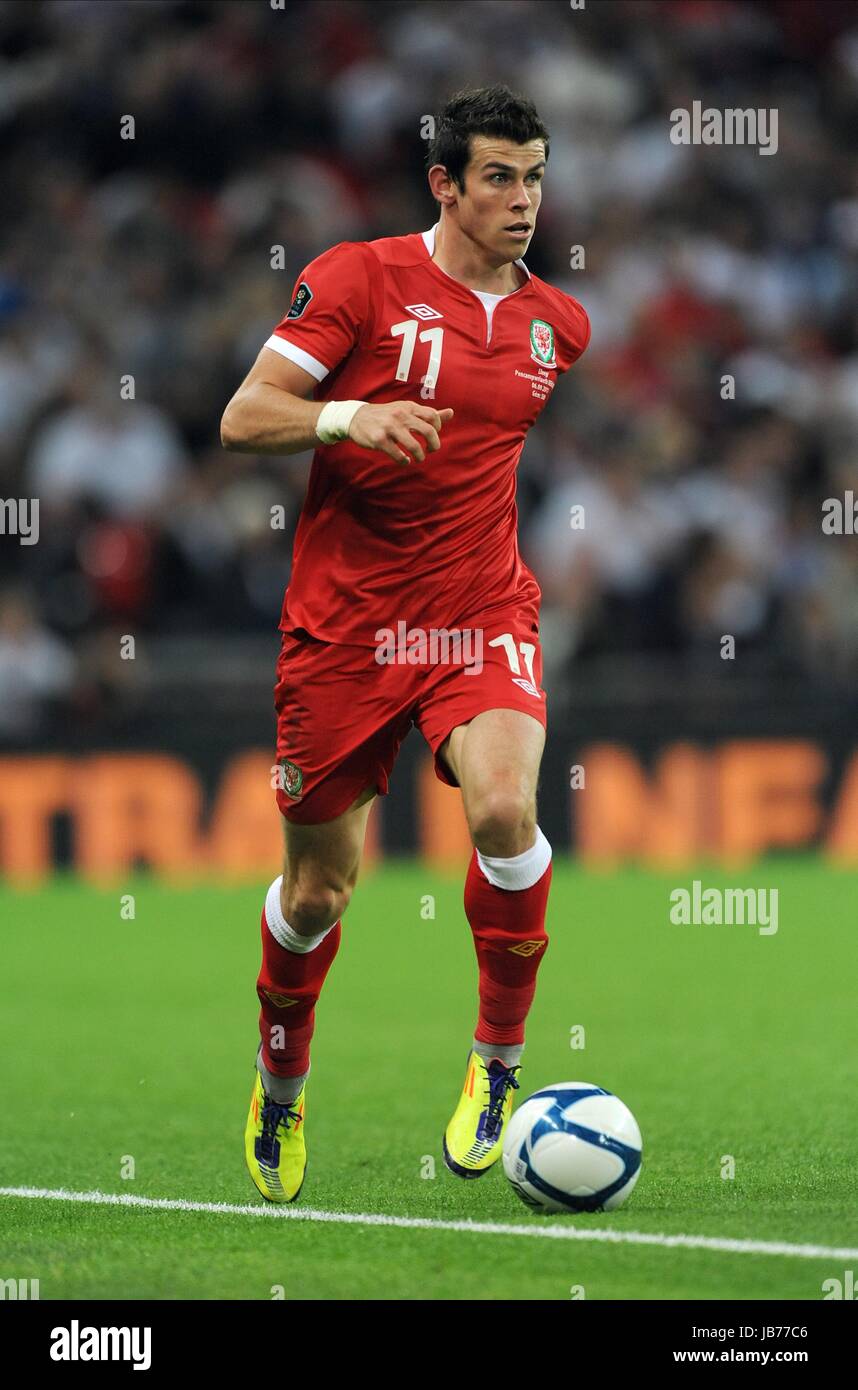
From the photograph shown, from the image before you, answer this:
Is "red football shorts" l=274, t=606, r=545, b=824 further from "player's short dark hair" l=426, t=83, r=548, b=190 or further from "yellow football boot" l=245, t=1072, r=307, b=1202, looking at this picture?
Result: "player's short dark hair" l=426, t=83, r=548, b=190

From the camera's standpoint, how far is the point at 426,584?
5.59 m

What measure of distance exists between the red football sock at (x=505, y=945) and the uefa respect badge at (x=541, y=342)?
1295 mm

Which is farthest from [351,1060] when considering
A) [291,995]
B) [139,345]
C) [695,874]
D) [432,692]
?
[139,345]

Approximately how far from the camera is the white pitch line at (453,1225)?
14.7ft

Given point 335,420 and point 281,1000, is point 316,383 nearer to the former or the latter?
point 335,420

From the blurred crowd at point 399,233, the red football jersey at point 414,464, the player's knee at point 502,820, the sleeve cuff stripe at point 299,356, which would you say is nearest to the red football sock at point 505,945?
the player's knee at point 502,820

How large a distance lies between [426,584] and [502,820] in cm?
68

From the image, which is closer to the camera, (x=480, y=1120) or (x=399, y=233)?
(x=480, y=1120)

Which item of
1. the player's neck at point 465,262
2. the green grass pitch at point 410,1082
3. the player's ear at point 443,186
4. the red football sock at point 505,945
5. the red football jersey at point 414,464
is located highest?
the player's ear at point 443,186

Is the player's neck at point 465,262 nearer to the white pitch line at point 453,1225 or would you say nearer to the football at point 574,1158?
the football at point 574,1158

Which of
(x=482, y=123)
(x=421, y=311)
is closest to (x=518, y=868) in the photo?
(x=421, y=311)

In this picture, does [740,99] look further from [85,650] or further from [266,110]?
[85,650]

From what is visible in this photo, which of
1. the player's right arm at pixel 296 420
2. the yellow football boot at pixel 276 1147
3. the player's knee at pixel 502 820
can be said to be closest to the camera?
the player's right arm at pixel 296 420

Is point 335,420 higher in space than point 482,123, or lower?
lower
